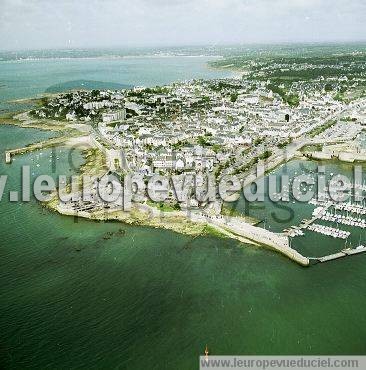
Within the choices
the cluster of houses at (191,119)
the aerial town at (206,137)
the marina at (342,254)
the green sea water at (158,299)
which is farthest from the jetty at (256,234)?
the cluster of houses at (191,119)

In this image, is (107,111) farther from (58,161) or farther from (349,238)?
(349,238)

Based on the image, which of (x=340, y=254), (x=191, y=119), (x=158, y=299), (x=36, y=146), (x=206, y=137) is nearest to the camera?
(x=158, y=299)

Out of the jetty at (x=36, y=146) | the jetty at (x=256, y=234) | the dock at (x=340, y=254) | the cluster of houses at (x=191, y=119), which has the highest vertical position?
the cluster of houses at (x=191, y=119)

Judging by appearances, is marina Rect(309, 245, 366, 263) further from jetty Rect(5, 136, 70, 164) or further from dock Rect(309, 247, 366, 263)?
jetty Rect(5, 136, 70, 164)

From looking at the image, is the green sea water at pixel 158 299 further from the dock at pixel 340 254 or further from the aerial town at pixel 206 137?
the aerial town at pixel 206 137

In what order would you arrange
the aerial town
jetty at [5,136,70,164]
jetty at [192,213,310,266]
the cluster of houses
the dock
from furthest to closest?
jetty at [5,136,70,164] → the cluster of houses → the aerial town → jetty at [192,213,310,266] → the dock

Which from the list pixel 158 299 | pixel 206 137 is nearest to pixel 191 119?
pixel 206 137

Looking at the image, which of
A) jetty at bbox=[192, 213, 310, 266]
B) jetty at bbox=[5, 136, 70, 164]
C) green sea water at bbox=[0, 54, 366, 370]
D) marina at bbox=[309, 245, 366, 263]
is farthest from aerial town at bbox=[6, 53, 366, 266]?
green sea water at bbox=[0, 54, 366, 370]

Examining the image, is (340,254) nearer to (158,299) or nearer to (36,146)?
(158,299)
